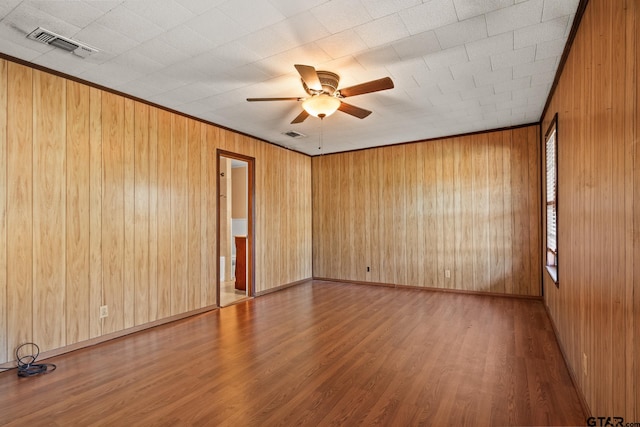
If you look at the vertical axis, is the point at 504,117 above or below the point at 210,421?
above

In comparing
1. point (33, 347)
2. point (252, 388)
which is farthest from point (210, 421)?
point (33, 347)

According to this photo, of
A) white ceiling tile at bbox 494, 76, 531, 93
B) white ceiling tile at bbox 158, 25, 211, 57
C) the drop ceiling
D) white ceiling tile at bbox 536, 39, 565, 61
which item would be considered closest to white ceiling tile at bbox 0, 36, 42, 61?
the drop ceiling

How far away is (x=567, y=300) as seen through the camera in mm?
2740

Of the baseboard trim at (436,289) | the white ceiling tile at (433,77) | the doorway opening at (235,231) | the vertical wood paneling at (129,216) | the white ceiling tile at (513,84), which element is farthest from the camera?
the doorway opening at (235,231)

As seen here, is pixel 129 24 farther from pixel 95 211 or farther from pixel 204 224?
pixel 204 224

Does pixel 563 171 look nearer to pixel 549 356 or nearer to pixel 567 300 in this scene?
pixel 567 300

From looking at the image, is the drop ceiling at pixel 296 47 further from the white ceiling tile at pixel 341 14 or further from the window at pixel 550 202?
the window at pixel 550 202

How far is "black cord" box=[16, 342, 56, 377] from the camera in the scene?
2.65 meters

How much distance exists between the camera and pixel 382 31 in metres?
2.40

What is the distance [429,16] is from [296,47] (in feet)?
3.38

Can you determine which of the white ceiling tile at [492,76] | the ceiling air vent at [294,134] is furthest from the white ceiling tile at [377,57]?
the ceiling air vent at [294,134]

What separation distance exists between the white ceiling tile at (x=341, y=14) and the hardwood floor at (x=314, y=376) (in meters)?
2.70

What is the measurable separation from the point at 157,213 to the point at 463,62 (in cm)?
374

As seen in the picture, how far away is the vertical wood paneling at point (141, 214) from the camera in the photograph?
3.70m
